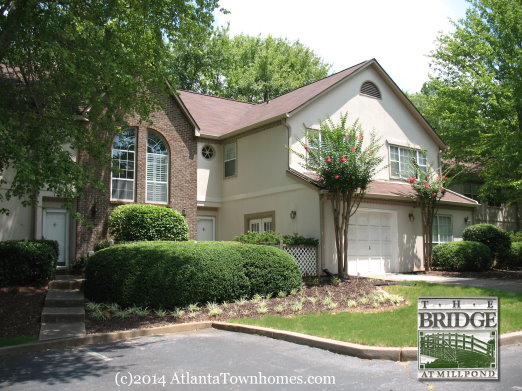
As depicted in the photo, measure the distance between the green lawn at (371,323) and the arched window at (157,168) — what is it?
992 centimetres

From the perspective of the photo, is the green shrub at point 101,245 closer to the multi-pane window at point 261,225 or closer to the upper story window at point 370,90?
the multi-pane window at point 261,225

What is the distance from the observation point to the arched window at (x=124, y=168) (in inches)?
719

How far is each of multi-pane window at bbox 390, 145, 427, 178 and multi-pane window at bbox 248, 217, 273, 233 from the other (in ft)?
20.0

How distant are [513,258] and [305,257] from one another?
12.0 meters

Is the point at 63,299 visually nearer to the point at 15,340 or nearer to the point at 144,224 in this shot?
the point at 15,340

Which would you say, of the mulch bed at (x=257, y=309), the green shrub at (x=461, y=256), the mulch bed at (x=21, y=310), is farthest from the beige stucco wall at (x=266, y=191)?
the mulch bed at (x=21, y=310)

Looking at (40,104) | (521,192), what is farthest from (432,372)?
(521,192)

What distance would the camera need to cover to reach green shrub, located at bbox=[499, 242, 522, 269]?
2284 cm

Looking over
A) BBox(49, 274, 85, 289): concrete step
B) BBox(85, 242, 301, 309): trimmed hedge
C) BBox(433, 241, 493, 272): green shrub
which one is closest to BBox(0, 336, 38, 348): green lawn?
BBox(85, 242, 301, 309): trimmed hedge

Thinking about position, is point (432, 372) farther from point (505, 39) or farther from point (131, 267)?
point (505, 39)

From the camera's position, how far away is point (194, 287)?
11.5 m

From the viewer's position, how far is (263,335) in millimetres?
9000

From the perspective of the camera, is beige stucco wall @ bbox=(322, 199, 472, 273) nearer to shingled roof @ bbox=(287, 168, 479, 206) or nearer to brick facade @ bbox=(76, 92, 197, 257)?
shingled roof @ bbox=(287, 168, 479, 206)

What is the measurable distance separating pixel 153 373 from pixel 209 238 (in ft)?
50.4
